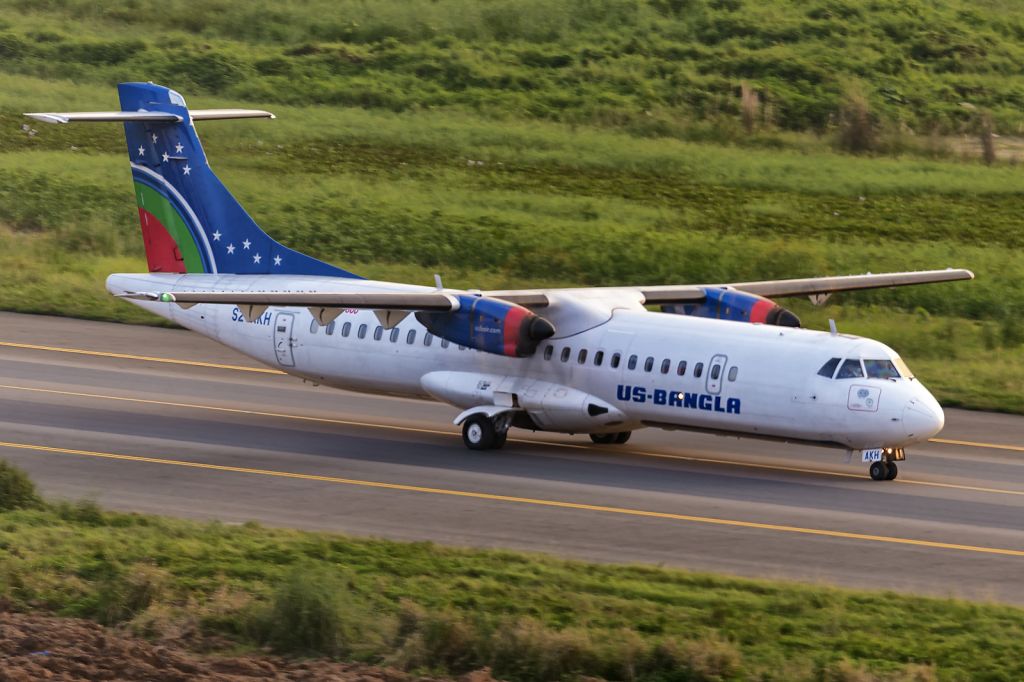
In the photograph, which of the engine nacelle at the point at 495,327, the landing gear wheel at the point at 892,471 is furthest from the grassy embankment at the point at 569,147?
the engine nacelle at the point at 495,327

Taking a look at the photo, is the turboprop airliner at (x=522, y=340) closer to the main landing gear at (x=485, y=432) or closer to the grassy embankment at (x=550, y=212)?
the main landing gear at (x=485, y=432)

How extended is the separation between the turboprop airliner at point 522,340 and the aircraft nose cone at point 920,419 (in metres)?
0.02

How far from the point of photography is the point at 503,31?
68750 millimetres

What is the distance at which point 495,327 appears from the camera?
27.1 meters

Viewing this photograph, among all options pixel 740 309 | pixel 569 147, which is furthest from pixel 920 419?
pixel 569 147

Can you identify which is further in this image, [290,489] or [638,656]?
[290,489]

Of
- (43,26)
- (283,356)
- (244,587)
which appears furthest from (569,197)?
(244,587)

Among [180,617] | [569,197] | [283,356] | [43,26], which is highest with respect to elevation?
[43,26]

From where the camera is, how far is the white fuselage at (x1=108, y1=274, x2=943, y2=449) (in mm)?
25062

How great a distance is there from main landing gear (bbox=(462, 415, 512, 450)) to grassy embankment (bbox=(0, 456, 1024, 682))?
7170 millimetres

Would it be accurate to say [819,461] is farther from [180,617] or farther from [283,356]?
[180,617]

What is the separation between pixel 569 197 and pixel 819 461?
25.9m

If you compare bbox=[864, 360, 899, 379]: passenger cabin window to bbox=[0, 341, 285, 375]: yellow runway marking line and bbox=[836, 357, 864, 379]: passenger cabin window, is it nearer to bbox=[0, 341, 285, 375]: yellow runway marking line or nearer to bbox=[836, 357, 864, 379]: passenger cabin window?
bbox=[836, 357, 864, 379]: passenger cabin window

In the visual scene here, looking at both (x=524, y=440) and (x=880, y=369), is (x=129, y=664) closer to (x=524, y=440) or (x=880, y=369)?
(x=880, y=369)
